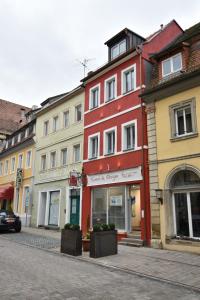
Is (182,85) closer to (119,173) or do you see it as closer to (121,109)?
(121,109)

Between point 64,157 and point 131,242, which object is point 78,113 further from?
point 131,242

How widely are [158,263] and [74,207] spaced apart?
1023 cm

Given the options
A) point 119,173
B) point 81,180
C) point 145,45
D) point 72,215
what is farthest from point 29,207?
point 145,45

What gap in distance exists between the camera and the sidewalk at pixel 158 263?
8133 millimetres

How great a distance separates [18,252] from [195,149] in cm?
852

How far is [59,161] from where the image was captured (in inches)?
854

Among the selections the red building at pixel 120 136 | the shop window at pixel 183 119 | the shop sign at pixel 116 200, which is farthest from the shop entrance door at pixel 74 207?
the shop window at pixel 183 119

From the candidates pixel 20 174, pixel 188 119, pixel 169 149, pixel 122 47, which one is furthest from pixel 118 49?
pixel 20 174

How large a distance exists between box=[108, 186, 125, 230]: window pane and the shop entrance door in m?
3.29

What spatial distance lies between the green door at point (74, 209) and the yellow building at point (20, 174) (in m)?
5.99

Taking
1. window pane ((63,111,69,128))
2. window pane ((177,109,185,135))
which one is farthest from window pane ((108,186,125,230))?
window pane ((63,111,69,128))

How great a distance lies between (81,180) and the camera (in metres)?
18.5

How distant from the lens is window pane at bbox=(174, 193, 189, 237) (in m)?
12.6

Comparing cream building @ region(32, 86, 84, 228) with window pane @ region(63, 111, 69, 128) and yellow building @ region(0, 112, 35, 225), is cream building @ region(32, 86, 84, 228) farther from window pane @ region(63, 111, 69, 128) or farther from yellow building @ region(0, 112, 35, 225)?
yellow building @ region(0, 112, 35, 225)
